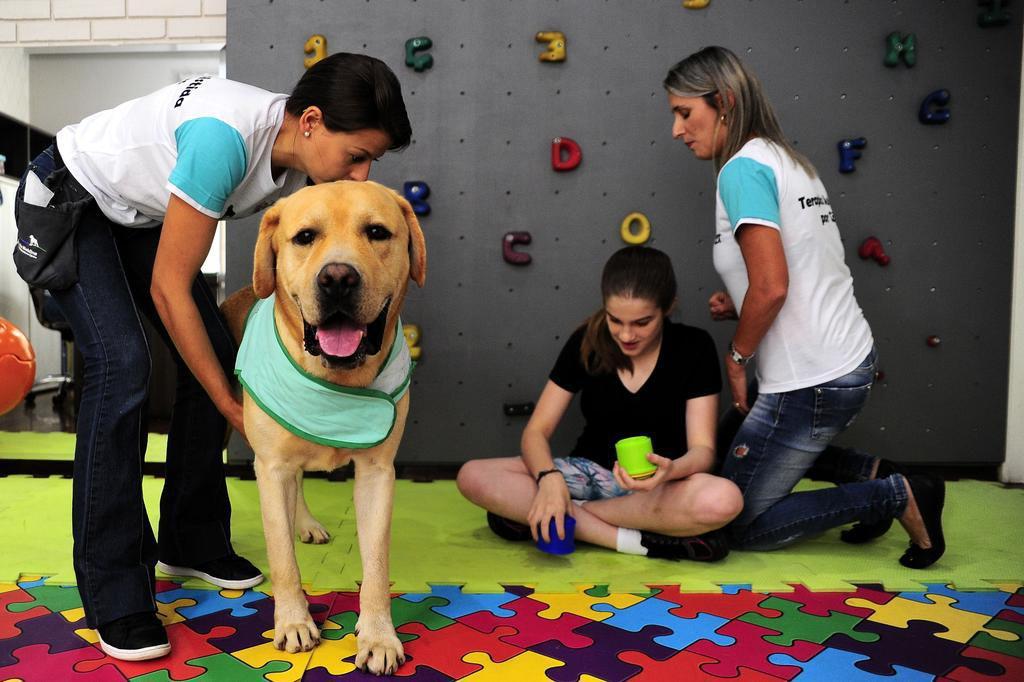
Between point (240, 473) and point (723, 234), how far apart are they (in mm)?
2283

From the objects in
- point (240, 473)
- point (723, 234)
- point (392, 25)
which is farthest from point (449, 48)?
point (240, 473)

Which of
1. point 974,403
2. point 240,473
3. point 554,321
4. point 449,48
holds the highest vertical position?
point 449,48

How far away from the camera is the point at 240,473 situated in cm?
340

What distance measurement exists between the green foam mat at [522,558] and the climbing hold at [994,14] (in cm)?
203

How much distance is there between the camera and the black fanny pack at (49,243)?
1736 mm

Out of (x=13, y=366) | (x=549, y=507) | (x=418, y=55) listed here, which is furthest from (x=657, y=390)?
(x=13, y=366)

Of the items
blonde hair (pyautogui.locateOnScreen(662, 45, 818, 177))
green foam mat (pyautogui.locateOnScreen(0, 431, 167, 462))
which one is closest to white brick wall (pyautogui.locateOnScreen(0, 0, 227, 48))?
green foam mat (pyautogui.locateOnScreen(0, 431, 167, 462))

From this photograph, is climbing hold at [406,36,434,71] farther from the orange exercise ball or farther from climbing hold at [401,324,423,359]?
the orange exercise ball

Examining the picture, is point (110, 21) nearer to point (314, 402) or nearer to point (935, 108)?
point (314, 402)

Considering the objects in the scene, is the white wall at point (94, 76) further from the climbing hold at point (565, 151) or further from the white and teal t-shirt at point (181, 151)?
the white and teal t-shirt at point (181, 151)

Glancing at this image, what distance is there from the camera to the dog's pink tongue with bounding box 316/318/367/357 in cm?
158

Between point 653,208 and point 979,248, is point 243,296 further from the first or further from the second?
point 979,248

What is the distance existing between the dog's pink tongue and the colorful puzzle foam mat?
25.4 inches

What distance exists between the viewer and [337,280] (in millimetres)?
1518
